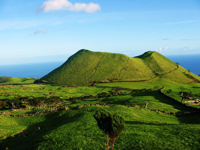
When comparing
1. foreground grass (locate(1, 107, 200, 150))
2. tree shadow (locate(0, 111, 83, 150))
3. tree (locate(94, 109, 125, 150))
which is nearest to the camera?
tree (locate(94, 109, 125, 150))

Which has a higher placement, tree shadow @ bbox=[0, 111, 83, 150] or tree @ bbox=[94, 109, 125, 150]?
tree @ bbox=[94, 109, 125, 150]

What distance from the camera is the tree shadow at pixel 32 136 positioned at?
31962 millimetres

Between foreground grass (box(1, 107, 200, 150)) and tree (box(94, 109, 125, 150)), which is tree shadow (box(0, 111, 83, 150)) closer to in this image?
foreground grass (box(1, 107, 200, 150))

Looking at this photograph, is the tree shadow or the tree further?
the tree shadow

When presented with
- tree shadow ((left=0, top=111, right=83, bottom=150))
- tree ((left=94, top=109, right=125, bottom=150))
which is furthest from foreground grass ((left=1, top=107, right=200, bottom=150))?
tree ((left=94, top=109, right=125, bottom=150))

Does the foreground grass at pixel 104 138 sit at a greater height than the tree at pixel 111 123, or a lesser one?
lesser

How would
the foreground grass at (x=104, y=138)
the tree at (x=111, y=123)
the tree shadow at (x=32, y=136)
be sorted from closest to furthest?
1. the tree at (x=111, y=123)
2. the foreground grass at (x=104, y=138)
3. the tree shadow at (x=32, y=136)

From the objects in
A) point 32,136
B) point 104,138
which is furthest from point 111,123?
point 32,136

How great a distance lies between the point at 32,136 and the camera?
37531 mm

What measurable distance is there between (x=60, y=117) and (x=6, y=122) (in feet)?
56.7

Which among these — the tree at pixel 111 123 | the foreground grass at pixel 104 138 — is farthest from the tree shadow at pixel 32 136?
the tree at pixel 111 123

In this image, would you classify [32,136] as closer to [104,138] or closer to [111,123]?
[104,138]

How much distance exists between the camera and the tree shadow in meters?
32.0

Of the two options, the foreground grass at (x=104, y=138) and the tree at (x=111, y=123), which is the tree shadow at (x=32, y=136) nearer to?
the foreground grass at (x=104, y=138)
